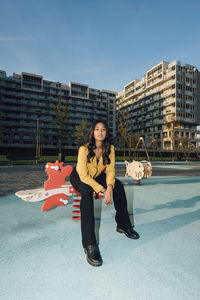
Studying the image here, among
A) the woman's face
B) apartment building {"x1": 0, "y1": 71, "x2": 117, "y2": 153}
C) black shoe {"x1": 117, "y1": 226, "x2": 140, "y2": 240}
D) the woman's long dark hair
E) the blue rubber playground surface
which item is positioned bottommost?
the blue rubber playground surface

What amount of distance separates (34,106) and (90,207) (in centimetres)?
6248

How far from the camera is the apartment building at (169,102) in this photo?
174ft

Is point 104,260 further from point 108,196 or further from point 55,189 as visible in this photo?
point 55,189

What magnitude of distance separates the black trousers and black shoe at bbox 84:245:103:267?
51mm

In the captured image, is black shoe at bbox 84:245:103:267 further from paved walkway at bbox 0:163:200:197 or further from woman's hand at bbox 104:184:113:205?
paved walkway at bbox 0:163:200:197

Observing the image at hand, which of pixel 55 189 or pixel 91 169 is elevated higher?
pixel 91 169

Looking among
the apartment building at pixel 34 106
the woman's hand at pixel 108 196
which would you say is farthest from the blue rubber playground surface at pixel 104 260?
the apartment building at pixel 34 106

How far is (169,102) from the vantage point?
181 ft

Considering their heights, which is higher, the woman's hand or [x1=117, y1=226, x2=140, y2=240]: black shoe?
the woman's hand

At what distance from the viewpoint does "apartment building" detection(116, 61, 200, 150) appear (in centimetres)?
5319

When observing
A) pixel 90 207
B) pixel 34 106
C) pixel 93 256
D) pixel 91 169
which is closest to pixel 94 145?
pixel 91 169

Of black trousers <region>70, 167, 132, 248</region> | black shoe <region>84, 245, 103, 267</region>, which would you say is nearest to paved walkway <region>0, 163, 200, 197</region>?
black trousers <region>70, 167, 132, 248</region>

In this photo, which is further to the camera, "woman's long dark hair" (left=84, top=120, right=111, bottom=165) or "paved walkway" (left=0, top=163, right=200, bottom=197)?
"paved walkway" (left=0, top=163, right=200, bottom=197)

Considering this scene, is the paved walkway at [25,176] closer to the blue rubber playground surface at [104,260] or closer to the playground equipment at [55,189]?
the playground equipment at [55,189]
